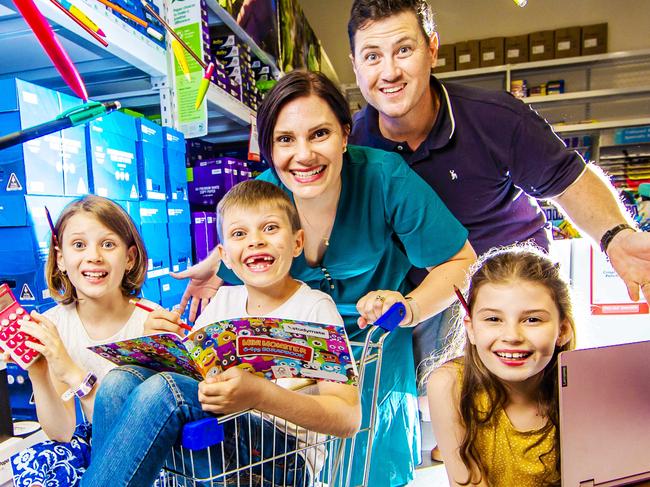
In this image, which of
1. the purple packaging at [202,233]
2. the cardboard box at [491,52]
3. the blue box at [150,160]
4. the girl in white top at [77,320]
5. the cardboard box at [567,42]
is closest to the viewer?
the girl in white top at [77,320]

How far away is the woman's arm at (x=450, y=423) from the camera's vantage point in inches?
40.9

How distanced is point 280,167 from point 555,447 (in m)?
0.80

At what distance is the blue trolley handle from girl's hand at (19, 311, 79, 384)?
Answer: 0.52 meters

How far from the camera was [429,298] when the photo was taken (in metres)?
0.99

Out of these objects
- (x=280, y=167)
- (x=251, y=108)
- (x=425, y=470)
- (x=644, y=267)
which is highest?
(x=251, y=108)

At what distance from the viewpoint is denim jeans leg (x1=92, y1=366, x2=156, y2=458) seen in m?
0.79

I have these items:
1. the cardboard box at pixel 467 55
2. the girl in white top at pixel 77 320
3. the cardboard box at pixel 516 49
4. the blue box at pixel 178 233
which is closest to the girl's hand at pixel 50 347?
the girl in white top at pixel 77 320

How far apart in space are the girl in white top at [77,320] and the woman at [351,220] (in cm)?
20

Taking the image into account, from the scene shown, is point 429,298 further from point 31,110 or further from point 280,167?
point 31,110

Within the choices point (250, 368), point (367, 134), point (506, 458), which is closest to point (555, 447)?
point (506, 458)

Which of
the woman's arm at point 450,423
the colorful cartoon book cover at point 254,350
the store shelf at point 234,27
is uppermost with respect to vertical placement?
the store shelf at point 234,27

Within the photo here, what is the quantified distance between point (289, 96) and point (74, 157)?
41 cm

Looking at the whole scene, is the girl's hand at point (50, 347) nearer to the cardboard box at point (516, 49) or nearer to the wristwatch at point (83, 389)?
the wristwatch at point (83, 389)

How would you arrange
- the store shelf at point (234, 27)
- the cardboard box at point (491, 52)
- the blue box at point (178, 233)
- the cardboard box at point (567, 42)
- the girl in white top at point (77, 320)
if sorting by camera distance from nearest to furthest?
the girl in white top at point (77, 320) → the blue box at point (178, 233) → the store shelf at point (234, 27) → the cardboard box at point (567, 42) → the cardboard box at point (491, 52)
